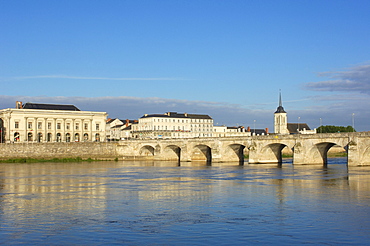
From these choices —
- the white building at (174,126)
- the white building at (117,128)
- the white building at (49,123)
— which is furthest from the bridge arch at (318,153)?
the white building at (117,128)

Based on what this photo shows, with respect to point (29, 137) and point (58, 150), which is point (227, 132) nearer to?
point (29, 137)

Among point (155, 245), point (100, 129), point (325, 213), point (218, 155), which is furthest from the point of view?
point (100, 129)

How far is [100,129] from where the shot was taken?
127 m

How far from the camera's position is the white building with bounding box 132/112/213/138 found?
143 meters

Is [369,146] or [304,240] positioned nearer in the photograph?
[304,240]

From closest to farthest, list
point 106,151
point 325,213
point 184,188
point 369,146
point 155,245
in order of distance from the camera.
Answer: point 155,245, point 325,213, point 184,188, point 369,146, point 106,151

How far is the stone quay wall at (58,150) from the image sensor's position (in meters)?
91.9

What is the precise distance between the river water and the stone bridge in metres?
17.9

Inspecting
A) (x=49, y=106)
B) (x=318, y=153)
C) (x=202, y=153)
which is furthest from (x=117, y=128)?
(x=318, y=153)

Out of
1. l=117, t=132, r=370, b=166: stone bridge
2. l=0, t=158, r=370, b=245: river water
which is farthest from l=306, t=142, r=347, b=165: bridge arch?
l=0, t=158, r=370, b=245: river water

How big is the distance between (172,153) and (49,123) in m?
39.7

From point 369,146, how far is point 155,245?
46.4 meters

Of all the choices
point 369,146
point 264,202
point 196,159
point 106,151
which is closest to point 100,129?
point 106,151

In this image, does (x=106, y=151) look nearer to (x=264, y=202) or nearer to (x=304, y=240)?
(x=264, y=202)
